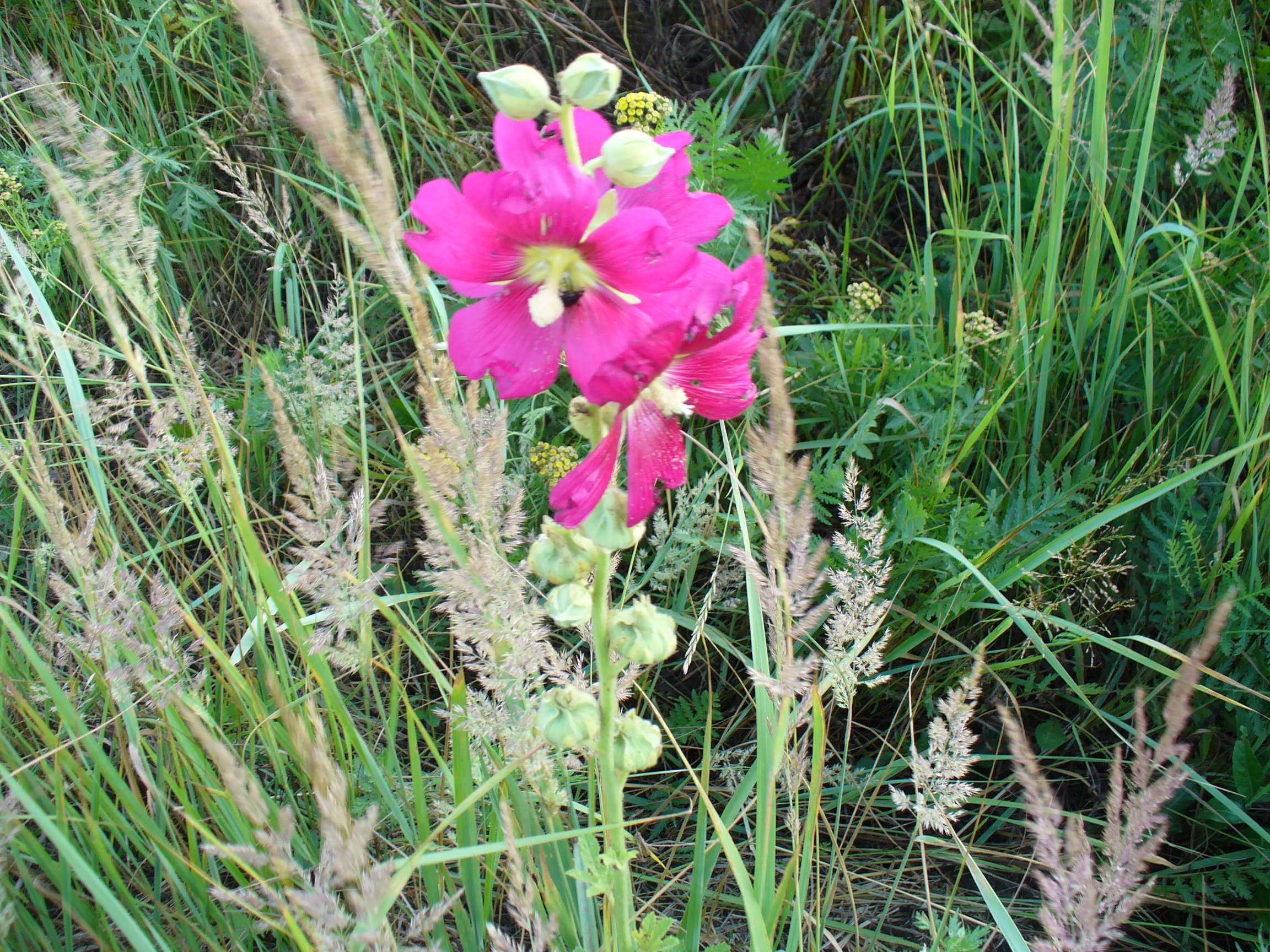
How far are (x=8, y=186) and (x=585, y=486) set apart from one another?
7.02 feet

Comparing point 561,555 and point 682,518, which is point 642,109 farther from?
point 561,555

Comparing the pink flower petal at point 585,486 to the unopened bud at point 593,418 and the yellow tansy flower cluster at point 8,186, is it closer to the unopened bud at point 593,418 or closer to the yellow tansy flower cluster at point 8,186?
the unopened bud at point 593,418

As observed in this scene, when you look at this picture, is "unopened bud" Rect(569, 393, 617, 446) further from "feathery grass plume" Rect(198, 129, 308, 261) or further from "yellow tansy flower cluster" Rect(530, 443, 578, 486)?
"feathery grass plume" Rect(198, 129, 308, 261)

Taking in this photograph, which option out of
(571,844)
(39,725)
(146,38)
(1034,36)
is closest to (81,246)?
(39,725)

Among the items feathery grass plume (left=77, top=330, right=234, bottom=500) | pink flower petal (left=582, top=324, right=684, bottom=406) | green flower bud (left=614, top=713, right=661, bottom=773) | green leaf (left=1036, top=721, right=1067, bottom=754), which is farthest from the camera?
green leaf (left=1036, top=721, right=1067, bottom=754)

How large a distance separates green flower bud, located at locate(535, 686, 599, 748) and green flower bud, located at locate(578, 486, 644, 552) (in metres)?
0.21

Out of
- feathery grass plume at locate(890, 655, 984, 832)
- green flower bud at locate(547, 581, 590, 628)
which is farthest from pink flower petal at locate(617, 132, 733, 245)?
feathery grass plume at locate(890, 655, 984, 832)

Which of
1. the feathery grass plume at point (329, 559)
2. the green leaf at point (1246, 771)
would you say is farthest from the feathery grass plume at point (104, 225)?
the green leaf at point (1246, 771)

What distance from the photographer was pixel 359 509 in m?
1.55

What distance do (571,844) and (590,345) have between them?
104 cm

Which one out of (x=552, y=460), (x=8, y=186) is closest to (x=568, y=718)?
(x=552, y=460)

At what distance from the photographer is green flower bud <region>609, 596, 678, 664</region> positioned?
1.13 m

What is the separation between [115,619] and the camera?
149 centimetres

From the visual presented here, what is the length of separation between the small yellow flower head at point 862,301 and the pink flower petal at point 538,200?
4.74ft
